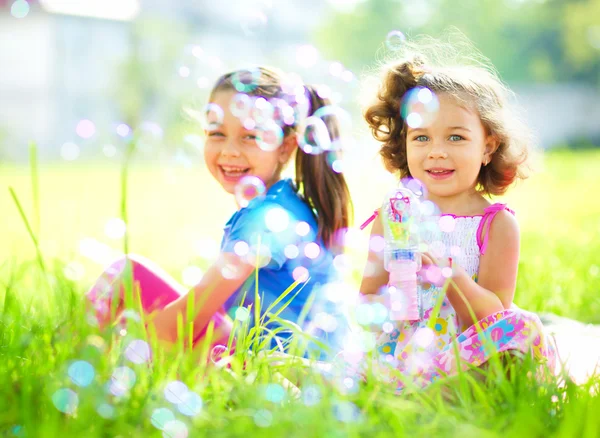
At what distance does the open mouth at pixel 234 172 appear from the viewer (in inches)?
99.7

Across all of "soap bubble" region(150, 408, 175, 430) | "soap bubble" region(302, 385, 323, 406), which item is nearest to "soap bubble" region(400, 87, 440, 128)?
"soap bubble" region(302, 385, 323, 406)

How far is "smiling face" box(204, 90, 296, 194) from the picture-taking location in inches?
98.5

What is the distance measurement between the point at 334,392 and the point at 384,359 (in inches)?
21.4

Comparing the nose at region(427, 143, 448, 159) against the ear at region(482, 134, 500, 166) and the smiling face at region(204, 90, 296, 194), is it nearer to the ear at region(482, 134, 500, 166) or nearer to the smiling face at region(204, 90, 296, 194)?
the ear at region(482, 134, 500, 166)

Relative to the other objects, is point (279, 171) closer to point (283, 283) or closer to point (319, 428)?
point (283, 283)

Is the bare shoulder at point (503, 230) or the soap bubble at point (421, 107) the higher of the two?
the soap bubble at point (421, 107)

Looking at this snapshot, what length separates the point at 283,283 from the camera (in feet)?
7.77

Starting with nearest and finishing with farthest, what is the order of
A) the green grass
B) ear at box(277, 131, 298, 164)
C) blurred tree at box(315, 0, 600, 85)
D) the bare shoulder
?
the green grass → the bare shoulder → ear at box(277, 131, 298, 164) → blurred tree at box(315, 0, 600, 85)

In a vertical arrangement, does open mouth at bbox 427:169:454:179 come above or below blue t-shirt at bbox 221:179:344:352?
above

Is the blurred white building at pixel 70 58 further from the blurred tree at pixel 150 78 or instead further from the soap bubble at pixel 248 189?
the soap bubble at pixel 248 189

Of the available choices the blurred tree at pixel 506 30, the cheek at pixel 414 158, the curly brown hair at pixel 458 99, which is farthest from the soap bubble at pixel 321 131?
the blurred tree at pixel 506 30

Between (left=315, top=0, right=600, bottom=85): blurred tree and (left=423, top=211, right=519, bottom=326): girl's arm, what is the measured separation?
20.3 meters

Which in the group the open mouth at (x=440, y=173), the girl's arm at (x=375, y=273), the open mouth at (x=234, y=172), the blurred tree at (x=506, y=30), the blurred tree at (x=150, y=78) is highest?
the blurred tree at (x=506, y=30)

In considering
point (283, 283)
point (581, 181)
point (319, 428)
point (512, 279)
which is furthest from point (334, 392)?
point (581, 181)
